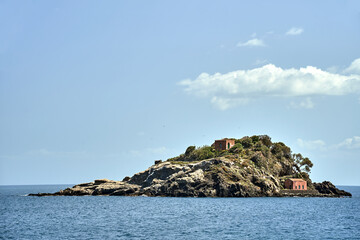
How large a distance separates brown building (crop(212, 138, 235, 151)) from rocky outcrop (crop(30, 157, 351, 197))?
18182mm

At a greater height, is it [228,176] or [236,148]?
[236,148]

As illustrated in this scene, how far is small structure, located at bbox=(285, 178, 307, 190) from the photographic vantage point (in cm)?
14050

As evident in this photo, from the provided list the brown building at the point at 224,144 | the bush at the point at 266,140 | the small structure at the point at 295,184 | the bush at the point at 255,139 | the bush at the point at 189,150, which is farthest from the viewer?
the bush at the point at 189,150

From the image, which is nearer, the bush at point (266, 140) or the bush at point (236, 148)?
the bush at point (236, 148)

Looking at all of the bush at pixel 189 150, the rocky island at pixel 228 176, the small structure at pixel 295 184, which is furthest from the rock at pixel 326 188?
the bush at pixel 189 150

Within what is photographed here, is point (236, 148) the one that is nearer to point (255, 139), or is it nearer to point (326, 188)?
point (255, 139)

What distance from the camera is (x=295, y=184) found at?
462ft

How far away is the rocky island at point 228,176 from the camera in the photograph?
425 ft

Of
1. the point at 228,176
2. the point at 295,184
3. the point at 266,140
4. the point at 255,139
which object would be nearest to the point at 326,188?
the point at 295,184

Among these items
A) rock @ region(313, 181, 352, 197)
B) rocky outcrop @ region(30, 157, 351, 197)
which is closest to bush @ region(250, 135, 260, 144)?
rocky outcrop @ region(30, 157, 351, 197)

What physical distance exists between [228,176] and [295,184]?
25916mm

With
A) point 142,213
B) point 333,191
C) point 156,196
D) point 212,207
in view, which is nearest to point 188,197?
point 156,196

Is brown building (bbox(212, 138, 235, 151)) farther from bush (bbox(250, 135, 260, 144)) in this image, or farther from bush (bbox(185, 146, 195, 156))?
bush (bbox(185, 146, 195, 156))

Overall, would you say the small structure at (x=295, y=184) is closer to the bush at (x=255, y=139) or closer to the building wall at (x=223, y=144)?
the bush at (x=255, y=139)
